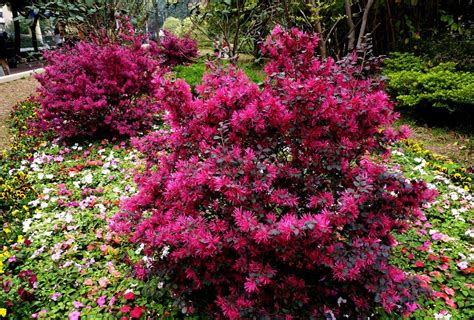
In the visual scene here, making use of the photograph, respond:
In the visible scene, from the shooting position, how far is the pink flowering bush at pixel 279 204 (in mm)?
1849

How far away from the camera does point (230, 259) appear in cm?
202

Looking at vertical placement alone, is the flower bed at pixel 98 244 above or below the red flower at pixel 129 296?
below

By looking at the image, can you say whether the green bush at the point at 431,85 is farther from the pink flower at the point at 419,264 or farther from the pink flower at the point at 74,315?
the pink flower at the point at 74,315

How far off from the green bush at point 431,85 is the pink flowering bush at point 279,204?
338 centimetres

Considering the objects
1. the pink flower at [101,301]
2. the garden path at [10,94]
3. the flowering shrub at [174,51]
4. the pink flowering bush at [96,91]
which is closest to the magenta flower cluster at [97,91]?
the pink flowering bush at [96,91]

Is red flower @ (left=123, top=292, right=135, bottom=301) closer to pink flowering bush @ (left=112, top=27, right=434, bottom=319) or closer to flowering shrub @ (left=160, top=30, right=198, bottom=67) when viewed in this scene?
pink flowering bush @ (left=112, top=27, right=434, bottom=319)

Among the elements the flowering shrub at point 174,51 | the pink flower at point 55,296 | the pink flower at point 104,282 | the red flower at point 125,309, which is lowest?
the pink flower at point 55,296

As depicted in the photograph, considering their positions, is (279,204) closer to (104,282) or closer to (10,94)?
(104,282)

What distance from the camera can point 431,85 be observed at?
5379 mm

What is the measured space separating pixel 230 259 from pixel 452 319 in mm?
1528

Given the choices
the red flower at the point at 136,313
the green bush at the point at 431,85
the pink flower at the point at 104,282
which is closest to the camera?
the red flower at the point at 136,313

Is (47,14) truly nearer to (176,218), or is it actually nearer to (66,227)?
(66,227)

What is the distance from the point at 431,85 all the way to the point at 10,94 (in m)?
9.06

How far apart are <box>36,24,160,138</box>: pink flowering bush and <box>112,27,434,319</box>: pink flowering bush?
3371 mm
